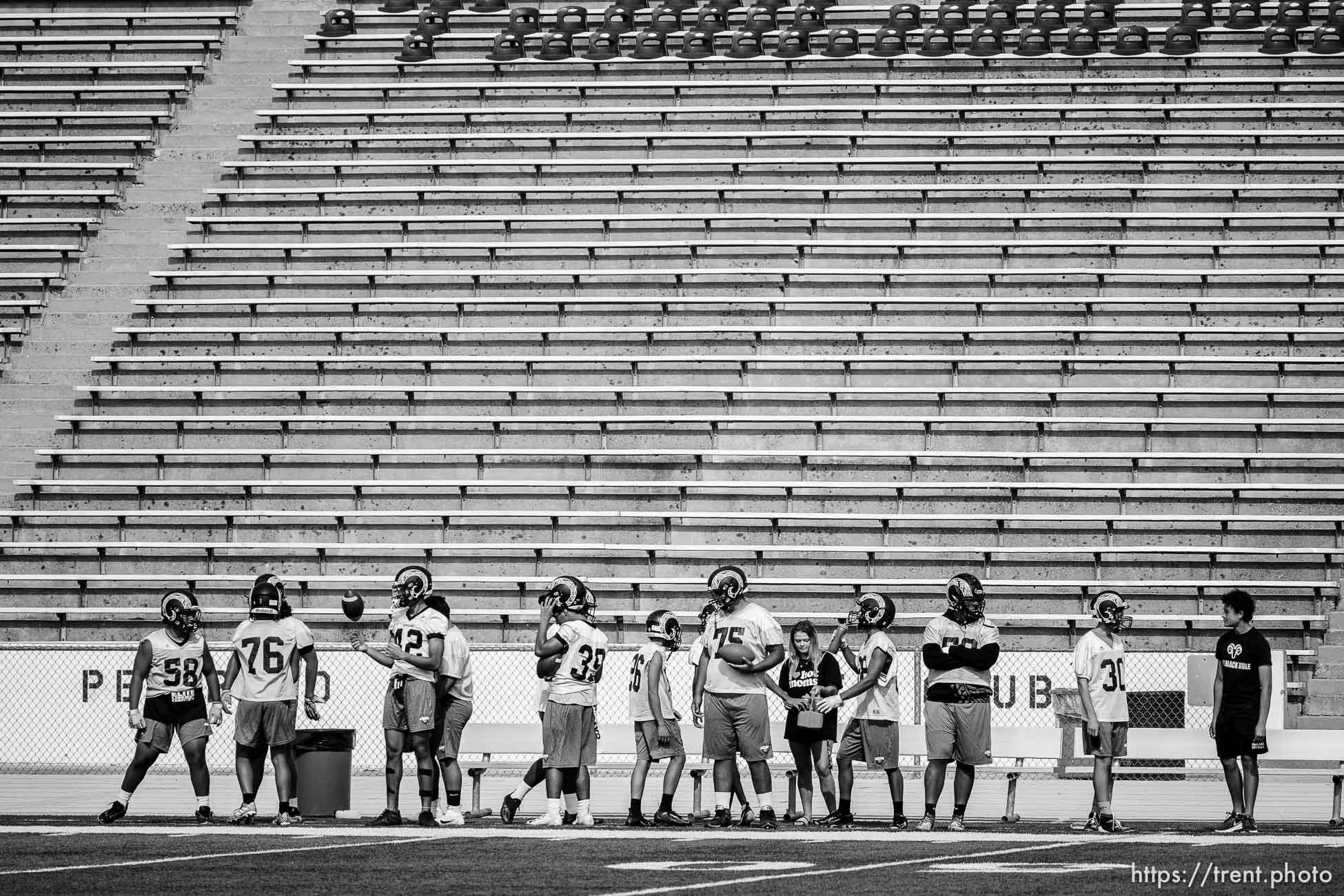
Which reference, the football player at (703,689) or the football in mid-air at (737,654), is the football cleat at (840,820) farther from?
the football in mid-air at (737,654)

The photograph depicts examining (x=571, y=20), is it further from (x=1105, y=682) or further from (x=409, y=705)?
(x=1105, y=682)

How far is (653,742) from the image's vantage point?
41.2 ft

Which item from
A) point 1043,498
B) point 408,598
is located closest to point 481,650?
point 408,598

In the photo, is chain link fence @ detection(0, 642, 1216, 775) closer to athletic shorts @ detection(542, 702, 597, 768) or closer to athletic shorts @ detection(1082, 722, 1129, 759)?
athletic shorts @ detection(1082, 722, 1129, 759)

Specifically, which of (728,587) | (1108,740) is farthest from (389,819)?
(1108,740)

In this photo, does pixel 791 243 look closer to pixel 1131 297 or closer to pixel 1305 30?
pixel 1131 297

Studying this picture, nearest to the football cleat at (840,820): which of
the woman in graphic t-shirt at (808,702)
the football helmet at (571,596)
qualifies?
the woman in graphic t-shirt at (808,702)

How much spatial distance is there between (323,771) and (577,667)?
1.91 metres

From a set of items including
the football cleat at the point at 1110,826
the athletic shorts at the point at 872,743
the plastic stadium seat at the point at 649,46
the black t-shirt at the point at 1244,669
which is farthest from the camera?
the plastic stadium seat at the point at 649,46

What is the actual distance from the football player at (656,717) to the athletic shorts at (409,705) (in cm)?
145

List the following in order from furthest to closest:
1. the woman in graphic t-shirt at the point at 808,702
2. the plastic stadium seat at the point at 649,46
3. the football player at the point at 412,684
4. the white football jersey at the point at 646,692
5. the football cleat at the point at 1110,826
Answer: the plastic stadium seat at the point at 649,46
the white football jersey at the point at 646,692
the woman in graphic t-shirt at the point at 808,702
the football player at the point at 412,684
the football cleat at the point at 1110,826

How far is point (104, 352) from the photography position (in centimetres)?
2177

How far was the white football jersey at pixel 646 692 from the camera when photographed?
40.9 ft

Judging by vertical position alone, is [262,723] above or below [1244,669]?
below
